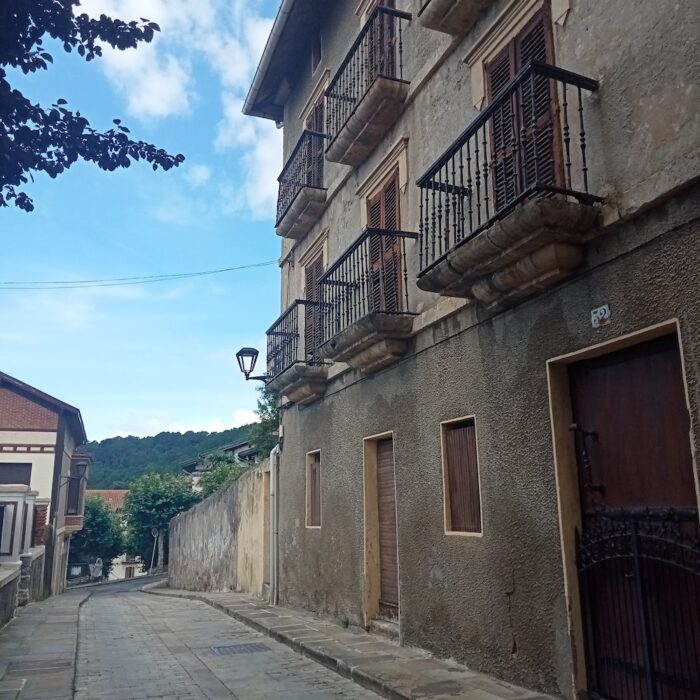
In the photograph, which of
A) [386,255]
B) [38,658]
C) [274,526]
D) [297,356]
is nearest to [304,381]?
[297,356]

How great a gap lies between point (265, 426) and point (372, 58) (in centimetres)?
1386

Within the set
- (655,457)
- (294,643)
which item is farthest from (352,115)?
(294,643)

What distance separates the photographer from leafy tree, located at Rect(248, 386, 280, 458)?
2041cm

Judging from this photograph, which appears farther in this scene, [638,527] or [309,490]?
[309,490]

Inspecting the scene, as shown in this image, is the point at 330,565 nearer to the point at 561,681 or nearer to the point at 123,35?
the point at 561,681

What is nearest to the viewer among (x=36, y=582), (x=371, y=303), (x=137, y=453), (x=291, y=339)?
(x=371, y=303)

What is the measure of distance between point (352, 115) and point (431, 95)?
134 centimetres

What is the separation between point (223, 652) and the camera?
7.98 meters

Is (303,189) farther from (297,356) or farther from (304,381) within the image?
(304,381)

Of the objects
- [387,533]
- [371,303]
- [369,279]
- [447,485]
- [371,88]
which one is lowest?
[387,533]

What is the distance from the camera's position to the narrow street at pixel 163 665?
237 inches

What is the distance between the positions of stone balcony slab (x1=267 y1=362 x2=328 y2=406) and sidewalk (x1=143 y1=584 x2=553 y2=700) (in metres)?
3.18

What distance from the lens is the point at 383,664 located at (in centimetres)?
641

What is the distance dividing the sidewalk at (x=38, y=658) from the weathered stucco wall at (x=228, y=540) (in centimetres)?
351
